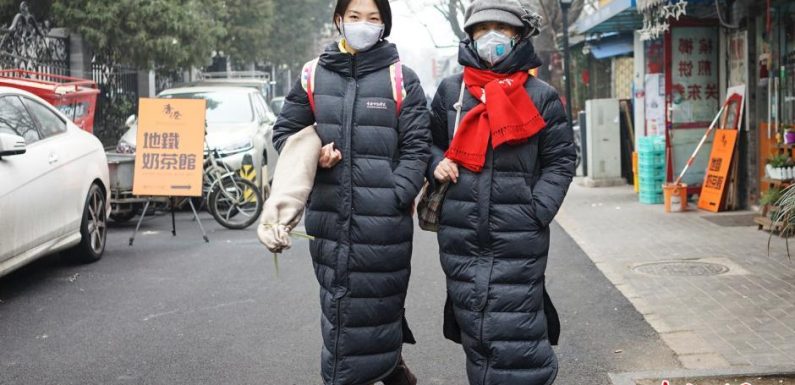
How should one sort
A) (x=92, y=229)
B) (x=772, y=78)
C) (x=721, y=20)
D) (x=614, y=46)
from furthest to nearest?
1. (x=614, y=46)
2. (x=721, y=20)
3. (x=772, y=78)
4. (x=92, y=229)

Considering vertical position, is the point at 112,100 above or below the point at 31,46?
below

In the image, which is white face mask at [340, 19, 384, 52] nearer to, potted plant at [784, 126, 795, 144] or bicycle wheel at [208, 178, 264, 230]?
potted plant at [784, 126, 795, 144]

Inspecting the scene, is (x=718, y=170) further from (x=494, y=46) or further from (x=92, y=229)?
(x=494, y=46)

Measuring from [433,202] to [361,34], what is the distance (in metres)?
0.78

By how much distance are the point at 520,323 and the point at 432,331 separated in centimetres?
251

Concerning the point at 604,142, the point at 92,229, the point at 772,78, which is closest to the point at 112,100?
the point at 604,142

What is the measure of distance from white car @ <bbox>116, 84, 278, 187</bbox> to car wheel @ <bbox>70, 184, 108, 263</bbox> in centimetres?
348

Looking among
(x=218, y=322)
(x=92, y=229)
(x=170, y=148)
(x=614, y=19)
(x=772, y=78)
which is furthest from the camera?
(x=614, y=19)

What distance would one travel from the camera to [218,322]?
6926 millimetres

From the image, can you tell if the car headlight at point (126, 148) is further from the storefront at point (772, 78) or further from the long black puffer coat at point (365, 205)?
the long black puffer coat at point (365, 205)

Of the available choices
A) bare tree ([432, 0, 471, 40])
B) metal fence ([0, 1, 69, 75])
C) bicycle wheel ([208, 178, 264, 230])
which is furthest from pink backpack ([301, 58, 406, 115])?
bare tree ([432, 0, 471, 40])

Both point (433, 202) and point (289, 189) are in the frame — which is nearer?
point (289, 189)

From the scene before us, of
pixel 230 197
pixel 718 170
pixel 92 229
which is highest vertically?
pixel 718 170

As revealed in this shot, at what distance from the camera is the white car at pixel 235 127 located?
13.9 metres
